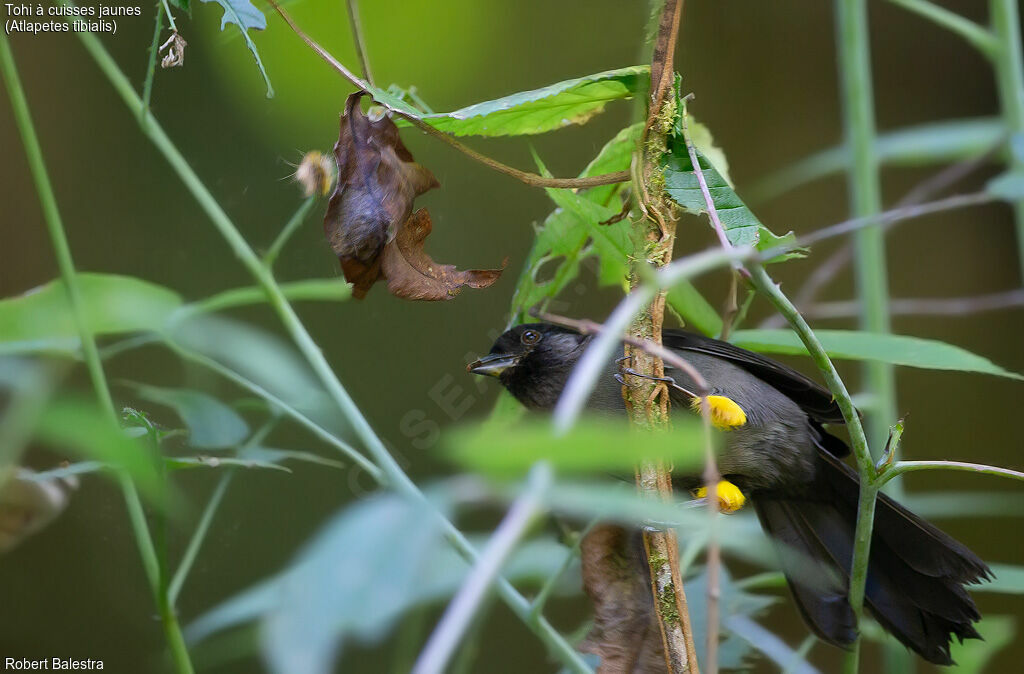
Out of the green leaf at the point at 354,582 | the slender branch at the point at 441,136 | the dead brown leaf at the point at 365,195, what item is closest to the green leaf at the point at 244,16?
the slender branch at the point at 441,136

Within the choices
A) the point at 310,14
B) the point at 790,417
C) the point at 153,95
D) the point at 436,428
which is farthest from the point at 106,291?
the point at 790,417

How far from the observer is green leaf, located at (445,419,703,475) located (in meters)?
0.49

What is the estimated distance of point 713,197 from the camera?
1344 mm

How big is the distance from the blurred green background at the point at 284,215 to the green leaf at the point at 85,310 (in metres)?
0.39

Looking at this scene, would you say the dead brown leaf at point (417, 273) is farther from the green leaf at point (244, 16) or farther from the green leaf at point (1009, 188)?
the green leaf at point (1009, 188)

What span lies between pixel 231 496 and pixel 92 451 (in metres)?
1.79

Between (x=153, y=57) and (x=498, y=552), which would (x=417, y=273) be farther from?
(x=498, y=552)

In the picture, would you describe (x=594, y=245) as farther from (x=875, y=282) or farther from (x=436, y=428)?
(x=436, y=428)

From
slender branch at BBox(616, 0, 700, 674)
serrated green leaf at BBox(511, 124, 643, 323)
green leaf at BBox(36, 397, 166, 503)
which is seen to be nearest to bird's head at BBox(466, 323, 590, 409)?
serrated green leaf at BBox(511, 124, 643, 323)

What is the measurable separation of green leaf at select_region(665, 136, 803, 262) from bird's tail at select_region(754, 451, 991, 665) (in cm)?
88

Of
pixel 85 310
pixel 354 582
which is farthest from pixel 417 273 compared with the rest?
pixel 354 582

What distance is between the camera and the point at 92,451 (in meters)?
0.59

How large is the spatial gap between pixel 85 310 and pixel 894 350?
134 cm

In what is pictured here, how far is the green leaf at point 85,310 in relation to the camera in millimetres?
1477
